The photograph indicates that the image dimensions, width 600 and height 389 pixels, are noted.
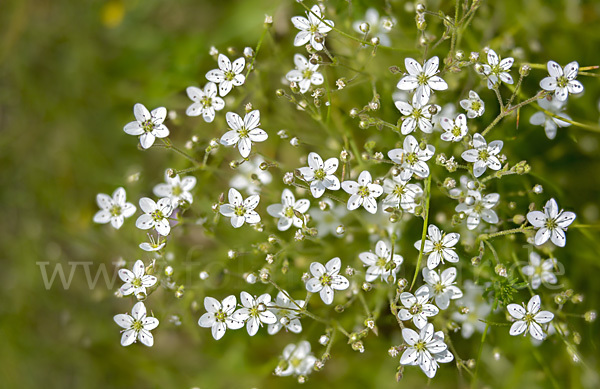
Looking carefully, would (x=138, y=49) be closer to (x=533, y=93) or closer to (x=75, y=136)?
(x=75, y=136)

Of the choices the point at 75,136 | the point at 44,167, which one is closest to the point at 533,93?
the point at 75,136

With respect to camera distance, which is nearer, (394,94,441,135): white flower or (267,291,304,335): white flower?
(394,94,441,135): white flower

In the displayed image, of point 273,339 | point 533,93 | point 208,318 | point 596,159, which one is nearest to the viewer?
point 208,318

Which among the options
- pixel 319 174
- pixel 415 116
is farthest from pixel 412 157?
pixel 319 174

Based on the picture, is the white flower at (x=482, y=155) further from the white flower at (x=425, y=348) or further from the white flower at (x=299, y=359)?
the white flower at (x=299, y=359)

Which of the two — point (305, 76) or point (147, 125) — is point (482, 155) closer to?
point (305, 76)

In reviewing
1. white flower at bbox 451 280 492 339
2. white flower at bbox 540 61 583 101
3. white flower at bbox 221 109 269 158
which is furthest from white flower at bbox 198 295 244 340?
white flower at bbox 540 61 583 101

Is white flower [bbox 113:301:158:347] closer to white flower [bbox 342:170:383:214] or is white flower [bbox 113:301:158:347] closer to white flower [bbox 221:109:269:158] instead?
white flower [bbox 221:109:269:158]
